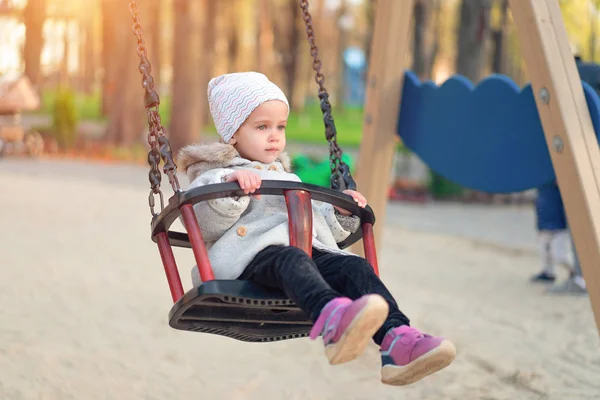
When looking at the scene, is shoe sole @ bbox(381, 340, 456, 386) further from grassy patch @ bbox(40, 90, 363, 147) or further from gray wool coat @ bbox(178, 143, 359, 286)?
grassy patch @ bbox(40, 90, 363, 147)

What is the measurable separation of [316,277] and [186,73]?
44.0 feet

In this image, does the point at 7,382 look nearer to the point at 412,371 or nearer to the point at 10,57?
the point at 412,371

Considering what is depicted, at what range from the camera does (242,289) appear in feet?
8.67

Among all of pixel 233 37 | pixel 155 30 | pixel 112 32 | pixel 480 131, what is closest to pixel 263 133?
pixel 480 131

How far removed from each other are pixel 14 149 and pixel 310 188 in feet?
44.1

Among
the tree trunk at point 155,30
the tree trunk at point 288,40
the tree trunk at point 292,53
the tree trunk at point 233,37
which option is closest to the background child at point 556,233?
the tree trunk at point 155,30

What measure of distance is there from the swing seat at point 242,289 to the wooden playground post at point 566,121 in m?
0.92

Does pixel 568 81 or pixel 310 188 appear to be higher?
pixel 568 81

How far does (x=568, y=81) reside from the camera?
11.5ft

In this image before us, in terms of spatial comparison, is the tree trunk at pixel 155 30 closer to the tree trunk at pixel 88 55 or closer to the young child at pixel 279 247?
the tree trunk at pixel 88 55

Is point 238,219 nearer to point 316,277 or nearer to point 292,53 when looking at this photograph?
point 316,277

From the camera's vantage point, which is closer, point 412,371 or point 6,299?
point 412,371

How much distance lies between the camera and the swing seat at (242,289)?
8.63ft

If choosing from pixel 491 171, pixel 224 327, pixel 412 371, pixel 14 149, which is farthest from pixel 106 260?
pixel 14 149
